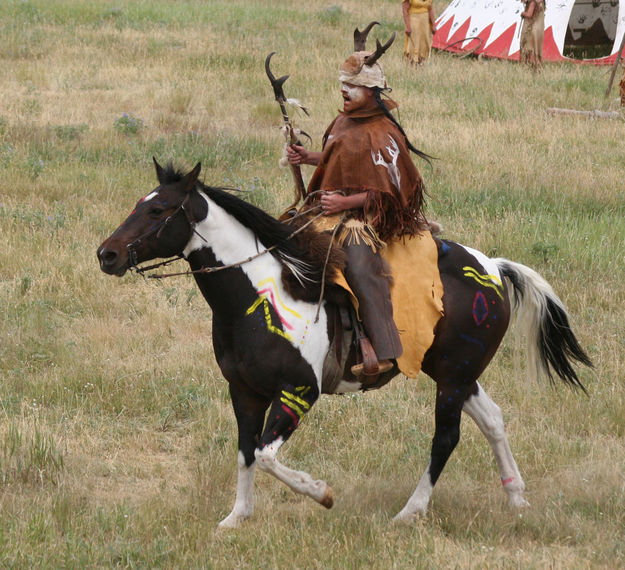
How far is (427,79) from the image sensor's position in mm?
18172

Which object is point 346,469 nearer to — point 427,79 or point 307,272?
point 307,272

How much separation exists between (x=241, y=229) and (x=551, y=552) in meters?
2.47

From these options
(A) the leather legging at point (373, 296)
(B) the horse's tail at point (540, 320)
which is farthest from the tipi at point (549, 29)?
(A) the leather legging at point (373, 296)

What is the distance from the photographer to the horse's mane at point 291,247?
5297 millimetres

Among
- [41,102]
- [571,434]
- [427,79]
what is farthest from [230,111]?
[571,434]

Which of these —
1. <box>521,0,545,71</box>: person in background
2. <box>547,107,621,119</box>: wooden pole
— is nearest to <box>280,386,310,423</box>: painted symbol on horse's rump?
<box>547,107,621,119</box>: wooden pole

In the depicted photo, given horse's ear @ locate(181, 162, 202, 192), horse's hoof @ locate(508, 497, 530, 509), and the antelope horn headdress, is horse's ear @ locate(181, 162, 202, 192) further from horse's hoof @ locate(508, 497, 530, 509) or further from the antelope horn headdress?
horse's hoof @ locate(508, 497, 530, 509)

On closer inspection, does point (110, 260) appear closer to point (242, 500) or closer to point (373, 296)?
point (373, 296)

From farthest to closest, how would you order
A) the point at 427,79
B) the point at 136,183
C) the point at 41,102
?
1. the point at 427,79
2. the point at 41,102
3. the point at 136,183

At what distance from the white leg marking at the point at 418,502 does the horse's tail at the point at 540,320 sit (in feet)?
4.16

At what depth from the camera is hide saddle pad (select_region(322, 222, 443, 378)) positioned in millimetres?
5555

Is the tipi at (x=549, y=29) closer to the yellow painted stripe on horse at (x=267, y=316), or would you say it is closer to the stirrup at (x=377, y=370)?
the stirrup at (x=377, y=370)

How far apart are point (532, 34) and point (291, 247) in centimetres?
1689

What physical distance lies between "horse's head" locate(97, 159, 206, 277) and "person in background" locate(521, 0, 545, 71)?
54.9 ft
